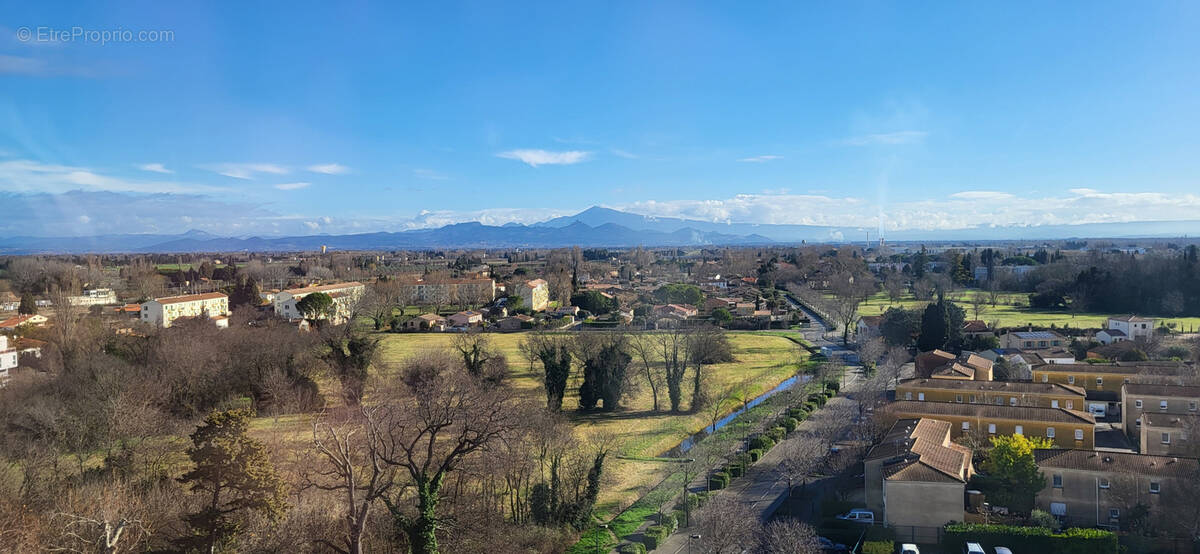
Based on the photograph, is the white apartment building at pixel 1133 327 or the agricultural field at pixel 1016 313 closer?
the white apartment building at pixel 1133 327

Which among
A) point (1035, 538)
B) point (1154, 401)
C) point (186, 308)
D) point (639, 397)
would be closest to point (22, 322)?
point (186, 308)

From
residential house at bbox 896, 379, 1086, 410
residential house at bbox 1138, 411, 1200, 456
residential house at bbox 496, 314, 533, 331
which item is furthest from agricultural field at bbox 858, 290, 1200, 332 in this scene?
residential house at bbox 1138, 411, 1200, 456

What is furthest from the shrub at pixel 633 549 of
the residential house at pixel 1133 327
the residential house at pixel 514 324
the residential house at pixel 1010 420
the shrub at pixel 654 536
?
the residential house at pixel 514 324

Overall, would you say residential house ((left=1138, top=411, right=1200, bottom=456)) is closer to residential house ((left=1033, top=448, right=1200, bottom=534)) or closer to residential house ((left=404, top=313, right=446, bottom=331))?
residential house ((left=1033, top=448, right=1200, bottom=534))

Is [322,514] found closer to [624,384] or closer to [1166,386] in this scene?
[624,384]

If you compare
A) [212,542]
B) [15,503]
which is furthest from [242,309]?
[212,542]

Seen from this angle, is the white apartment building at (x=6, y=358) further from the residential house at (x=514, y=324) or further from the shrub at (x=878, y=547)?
the shrub at (x=878, y=547)

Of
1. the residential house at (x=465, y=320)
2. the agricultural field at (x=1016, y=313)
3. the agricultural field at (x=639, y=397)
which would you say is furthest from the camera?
the residential house at (x=465, y=320)
